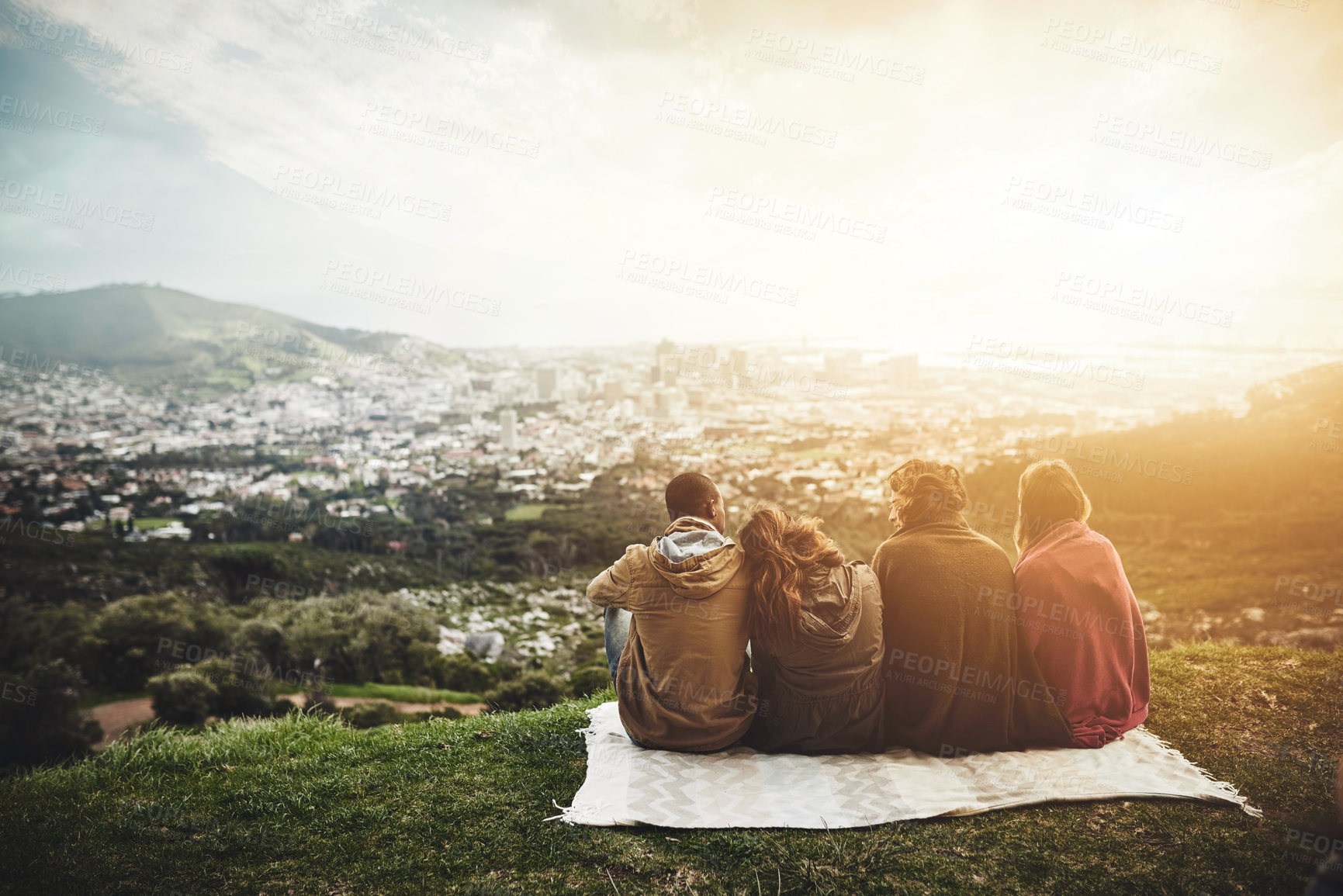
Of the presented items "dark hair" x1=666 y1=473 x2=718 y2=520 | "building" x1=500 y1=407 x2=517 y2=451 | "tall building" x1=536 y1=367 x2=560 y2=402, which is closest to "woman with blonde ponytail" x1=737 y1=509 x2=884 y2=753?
"dark hair" x1=666 y1=473 x2=718 y2=520

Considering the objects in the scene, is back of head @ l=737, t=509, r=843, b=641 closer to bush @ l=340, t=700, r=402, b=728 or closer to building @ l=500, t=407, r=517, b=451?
bush @ l=340, t=700, r=402, b=728

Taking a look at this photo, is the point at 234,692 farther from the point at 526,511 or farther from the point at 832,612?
the point at 832,612

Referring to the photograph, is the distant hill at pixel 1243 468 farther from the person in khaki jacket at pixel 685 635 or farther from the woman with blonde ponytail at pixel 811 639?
the person in khaki jacket at pixel 685 635

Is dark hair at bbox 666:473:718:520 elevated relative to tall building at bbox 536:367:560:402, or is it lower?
lower

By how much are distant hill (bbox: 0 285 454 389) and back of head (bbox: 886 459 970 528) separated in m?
39.6

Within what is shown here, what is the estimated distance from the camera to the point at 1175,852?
2.41 m

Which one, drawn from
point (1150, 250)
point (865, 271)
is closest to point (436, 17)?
point (865, 271)

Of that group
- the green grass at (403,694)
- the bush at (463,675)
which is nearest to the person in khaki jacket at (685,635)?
the green grass at (403,694)

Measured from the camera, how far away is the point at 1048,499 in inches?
137

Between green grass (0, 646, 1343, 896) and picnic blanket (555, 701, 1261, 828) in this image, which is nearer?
green grass (0, 646, 1343, 896)

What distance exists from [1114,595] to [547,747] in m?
3.17

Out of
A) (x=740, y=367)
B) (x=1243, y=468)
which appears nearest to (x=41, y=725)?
(x=740, y=367)

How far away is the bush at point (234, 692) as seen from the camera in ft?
51.3

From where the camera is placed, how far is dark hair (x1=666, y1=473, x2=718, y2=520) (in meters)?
3.34
